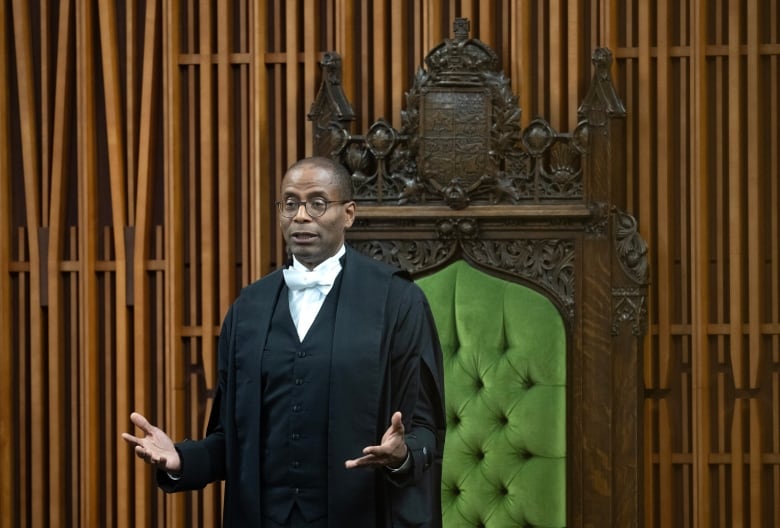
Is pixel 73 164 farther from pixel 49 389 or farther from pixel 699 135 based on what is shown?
pixel 699 135

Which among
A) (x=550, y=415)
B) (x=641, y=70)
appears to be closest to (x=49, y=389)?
(x=550, y=415)

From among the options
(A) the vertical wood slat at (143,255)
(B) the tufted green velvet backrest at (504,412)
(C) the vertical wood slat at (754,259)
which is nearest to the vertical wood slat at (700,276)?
(C) the vertical wood slat at (754,259)

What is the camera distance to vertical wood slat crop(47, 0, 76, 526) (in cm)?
443

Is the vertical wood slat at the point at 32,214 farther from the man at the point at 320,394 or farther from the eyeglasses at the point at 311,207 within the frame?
the eyeglasses at the point at 311,207

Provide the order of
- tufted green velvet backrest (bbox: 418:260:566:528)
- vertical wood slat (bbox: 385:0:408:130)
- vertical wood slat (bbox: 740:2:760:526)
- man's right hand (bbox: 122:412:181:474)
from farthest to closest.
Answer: vertical wood slat (bbox: 385:0:408:130) < vertical wood slat (bbox: 740:2:760:526) < tufted green velvet backrest (bbox: 418:260:566:528) < man's right hand (bbox: 122:412:181:474)

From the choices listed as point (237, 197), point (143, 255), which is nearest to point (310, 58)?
point (237, 197)

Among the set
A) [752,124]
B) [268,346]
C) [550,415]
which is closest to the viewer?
[268,346]

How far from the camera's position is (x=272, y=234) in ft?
14.3

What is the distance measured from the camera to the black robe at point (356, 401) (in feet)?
8.82

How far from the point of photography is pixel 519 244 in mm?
3928

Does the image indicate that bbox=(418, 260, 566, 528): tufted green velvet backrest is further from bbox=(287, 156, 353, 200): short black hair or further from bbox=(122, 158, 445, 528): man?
bbox=(287, 156, 353, 200): short black hair

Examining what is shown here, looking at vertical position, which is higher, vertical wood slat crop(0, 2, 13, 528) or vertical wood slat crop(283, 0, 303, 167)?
vertical wood slat crop(283, 0, 303, 167)

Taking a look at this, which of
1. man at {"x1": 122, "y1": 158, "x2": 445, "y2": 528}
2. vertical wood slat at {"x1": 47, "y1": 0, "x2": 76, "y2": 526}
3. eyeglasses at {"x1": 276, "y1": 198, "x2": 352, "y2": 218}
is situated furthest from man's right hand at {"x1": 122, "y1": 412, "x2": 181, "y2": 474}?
vertical wood slat at {"x1": 47, "y1": 0, "x2": 76, "y2": 526}

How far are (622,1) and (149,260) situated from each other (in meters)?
1.81
